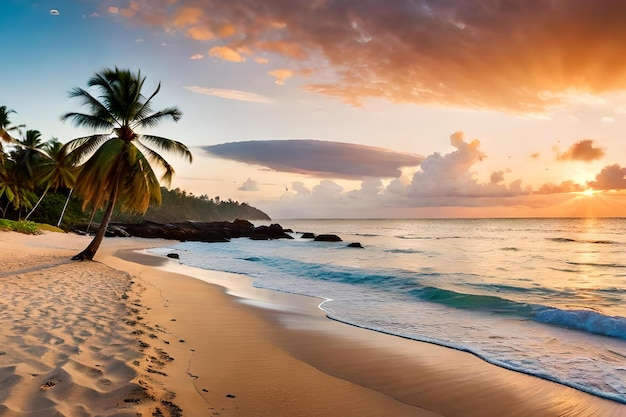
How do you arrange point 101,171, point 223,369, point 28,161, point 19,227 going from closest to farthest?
point 223,369 < point 101,171 < point 19,227 < point 28,161

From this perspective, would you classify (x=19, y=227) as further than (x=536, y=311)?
Yes

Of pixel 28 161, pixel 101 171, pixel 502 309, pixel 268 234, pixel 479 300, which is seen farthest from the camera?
pixel 268 234

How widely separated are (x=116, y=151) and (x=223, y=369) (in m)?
15.2

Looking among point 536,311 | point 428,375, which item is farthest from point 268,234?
point 428,375

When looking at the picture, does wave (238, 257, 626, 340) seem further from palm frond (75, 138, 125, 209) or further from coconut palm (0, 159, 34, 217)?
coconut palm (0, 159, 34, 217)

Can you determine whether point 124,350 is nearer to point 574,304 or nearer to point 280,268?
point 574,304

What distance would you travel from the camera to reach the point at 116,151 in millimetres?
17641

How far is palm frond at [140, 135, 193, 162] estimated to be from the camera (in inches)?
770

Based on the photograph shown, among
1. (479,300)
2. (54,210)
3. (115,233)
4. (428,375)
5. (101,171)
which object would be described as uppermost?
(101,171)

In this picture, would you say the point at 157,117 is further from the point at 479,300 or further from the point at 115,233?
the point at 115,233

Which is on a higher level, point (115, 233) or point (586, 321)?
point (586, 321)

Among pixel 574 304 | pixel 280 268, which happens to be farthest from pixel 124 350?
pixel 280 268

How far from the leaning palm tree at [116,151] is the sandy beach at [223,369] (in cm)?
911

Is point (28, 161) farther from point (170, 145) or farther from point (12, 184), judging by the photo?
point (170, 145)
